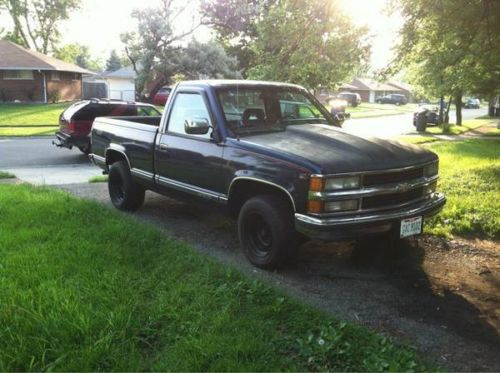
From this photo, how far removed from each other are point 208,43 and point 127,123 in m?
28.6

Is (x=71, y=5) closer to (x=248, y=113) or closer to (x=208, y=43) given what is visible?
(x=208, y=43)

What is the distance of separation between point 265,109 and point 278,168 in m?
1.44

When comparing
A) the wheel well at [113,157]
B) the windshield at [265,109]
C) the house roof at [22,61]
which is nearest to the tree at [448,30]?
the windshield at [265,109]

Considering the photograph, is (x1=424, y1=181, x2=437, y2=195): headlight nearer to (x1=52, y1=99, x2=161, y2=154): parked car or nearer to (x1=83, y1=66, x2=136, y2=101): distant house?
(x1=52, y1=99, x2=161, y2=154): parked car

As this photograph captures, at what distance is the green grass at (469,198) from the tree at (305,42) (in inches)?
115

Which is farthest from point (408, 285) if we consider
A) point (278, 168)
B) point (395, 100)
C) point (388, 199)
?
point (395, 100)

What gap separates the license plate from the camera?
15.5 ft

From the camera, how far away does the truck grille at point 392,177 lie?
4.54 meters

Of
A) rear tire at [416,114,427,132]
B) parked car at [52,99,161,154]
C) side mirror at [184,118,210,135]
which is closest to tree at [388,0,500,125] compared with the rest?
side mirror at [184,118,210,135]

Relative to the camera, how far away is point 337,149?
4773 mm

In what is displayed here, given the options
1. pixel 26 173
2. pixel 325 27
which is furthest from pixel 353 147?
pixel 26 173

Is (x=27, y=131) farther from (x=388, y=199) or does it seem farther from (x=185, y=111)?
(x=388, y=199)

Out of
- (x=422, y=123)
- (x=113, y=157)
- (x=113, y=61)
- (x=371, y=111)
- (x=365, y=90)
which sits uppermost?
(x=113, y=61)

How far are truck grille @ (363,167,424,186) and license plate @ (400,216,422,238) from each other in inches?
14.8
